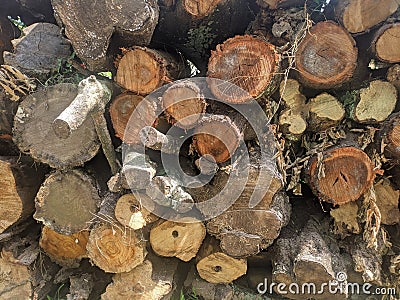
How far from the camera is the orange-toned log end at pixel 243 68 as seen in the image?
1707 mm

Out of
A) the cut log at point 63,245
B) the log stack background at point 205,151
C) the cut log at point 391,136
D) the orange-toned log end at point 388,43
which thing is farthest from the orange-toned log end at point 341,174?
the cut log at point 63,245

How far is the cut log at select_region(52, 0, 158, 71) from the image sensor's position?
1.67 m

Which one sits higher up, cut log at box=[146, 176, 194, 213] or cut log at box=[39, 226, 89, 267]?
cut log at box=[146, 176, 194, 213]

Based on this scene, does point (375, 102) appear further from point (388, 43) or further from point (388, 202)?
point (388, 202)

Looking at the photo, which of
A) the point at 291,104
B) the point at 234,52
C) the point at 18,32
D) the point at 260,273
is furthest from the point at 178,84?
the point at 18,32

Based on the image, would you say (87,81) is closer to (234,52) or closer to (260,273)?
(234,52)

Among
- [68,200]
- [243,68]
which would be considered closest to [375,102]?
[243,68]

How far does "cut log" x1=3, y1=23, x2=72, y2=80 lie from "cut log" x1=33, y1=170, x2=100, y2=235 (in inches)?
22.2

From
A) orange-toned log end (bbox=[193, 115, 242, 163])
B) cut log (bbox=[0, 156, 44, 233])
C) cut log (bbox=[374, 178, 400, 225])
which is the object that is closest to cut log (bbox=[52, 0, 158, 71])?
orange-toned log end (bbox=[193, 115, 242, 163])

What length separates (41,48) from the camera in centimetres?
207

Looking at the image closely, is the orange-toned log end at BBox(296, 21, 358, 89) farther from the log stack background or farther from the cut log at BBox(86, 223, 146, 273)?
the cut log at BBox(86, 223, 146, 273)

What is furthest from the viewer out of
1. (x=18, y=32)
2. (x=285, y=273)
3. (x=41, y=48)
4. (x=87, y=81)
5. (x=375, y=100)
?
(x=18, y=32)

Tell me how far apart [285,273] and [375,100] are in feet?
3.09

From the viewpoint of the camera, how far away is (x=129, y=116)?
1.89 meters
